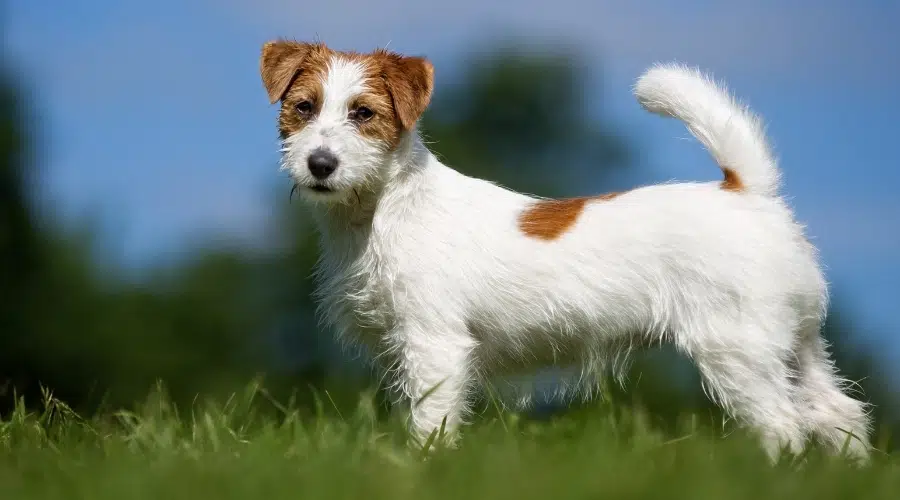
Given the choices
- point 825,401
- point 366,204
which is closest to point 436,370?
point 366,204

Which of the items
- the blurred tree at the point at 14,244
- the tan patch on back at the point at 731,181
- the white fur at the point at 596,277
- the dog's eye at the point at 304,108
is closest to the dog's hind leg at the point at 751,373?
the white fur at the point at 596,277

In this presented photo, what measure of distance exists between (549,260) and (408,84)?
1423 mm

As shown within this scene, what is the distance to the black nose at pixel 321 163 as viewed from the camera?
579 centimetres

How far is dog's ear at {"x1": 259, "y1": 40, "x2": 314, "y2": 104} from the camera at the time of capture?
6266mm

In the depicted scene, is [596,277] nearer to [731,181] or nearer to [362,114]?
[731,181]

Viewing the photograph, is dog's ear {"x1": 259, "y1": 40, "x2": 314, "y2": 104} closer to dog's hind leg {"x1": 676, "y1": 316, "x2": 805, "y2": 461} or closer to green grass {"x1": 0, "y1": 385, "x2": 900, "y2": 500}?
green grass {"x1": 0, "y1": 385, "x2": 900, "y2": 500}

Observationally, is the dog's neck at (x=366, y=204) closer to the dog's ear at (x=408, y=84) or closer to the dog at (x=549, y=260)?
the dog at (x=549, y=260)

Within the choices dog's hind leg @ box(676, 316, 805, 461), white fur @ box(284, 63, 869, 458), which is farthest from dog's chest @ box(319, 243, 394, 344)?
dog's hind leg @ box(676, 316, 805, 461)

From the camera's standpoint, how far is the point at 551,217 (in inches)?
255

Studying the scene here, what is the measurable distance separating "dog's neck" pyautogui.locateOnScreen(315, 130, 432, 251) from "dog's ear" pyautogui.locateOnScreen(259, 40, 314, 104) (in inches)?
31.5

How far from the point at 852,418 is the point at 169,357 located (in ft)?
59.5

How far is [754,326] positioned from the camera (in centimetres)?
607

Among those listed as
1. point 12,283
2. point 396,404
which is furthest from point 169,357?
point 396,404

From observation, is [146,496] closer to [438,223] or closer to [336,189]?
[336,189]
